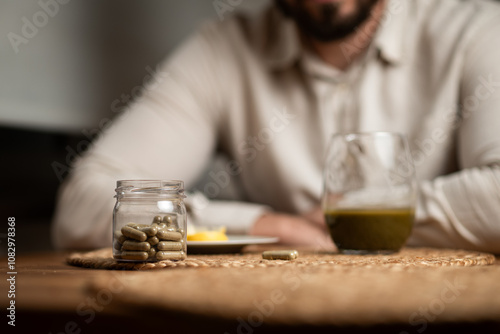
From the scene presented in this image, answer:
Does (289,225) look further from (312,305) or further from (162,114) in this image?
(312,305)

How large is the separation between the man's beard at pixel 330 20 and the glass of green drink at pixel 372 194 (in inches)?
36.8

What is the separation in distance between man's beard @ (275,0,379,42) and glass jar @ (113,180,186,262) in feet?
3.82

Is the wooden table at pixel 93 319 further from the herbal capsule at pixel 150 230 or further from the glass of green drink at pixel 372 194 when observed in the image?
the glass of green drink at pixel 372 194

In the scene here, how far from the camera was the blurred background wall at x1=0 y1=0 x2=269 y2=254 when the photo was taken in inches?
78.3

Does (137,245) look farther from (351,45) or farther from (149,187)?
(351,45)

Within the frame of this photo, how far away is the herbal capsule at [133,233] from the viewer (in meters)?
0.69

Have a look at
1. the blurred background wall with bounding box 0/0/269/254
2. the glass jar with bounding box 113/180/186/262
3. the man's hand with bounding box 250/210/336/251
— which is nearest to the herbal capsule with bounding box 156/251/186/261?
the glass jar with bounding box 113/180/186/262

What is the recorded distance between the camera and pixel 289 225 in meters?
1.38

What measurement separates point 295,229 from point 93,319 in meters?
0.94

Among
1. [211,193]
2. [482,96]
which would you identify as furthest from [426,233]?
[211,193]

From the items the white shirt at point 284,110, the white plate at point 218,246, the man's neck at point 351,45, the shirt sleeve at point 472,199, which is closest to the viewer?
the white plate at point 218,246

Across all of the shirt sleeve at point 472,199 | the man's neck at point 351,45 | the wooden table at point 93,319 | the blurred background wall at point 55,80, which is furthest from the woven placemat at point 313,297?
the blurred background wall at point 55,80

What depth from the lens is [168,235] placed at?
0.70 meters

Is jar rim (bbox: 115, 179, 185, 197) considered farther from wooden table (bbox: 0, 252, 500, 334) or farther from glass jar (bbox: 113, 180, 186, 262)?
wooden table (bbox: 0, 252, 500, 334)
